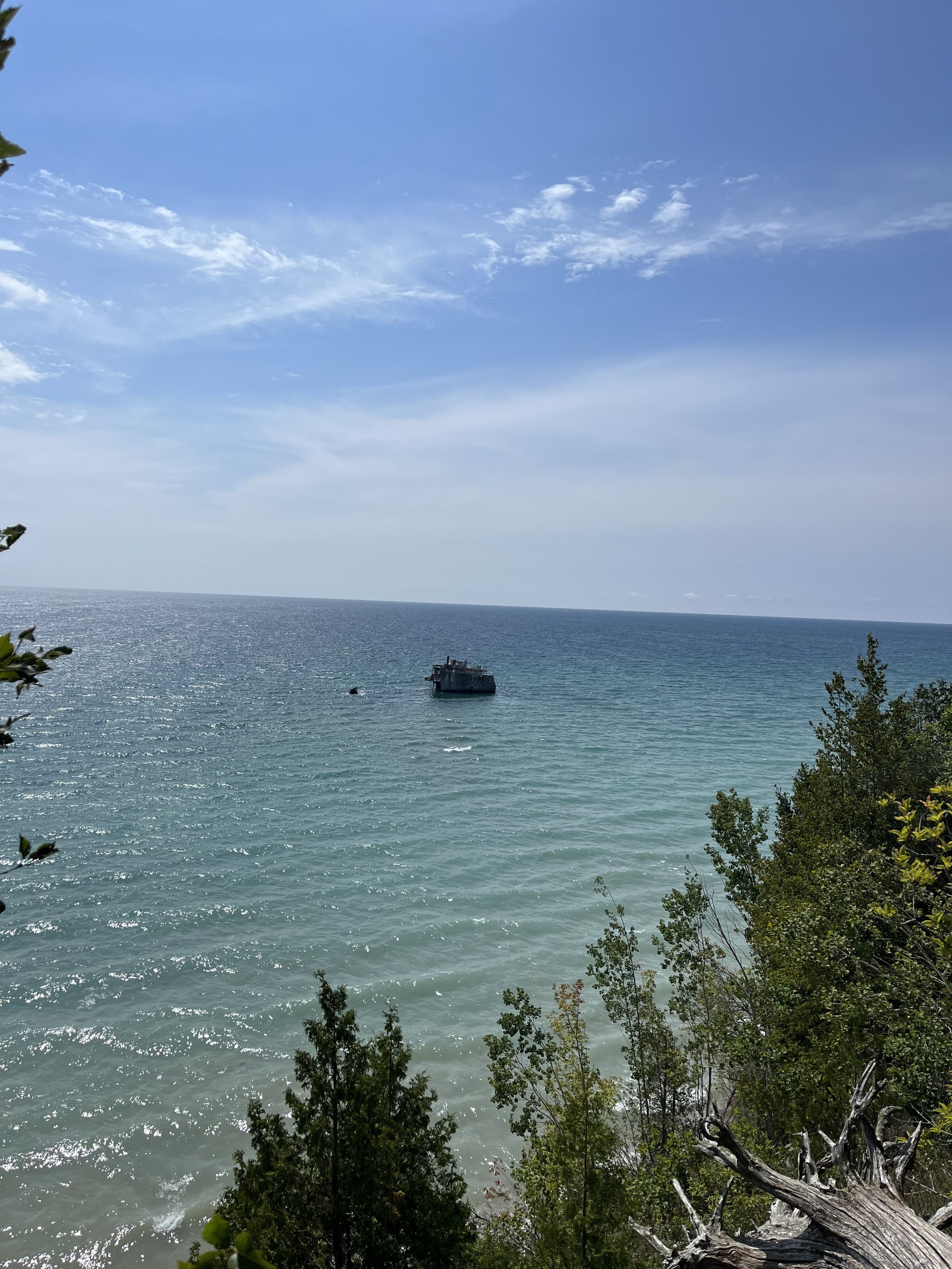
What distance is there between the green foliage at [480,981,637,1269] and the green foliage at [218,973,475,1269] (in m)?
1.26

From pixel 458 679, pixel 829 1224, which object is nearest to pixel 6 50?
pixel 829 1224

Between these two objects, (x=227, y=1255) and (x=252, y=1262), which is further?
(x=227, y=1255)

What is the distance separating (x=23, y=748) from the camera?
2290 inches

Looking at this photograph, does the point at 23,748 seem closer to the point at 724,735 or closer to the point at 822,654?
the point at 724,735

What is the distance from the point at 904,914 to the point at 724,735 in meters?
65.3

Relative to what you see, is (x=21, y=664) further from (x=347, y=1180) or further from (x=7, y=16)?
(x=347, y=1180)

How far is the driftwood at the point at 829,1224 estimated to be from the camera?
21.7 ft

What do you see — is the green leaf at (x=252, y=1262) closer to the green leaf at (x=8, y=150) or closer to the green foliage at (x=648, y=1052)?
the green leaf at (x=8, y=150)

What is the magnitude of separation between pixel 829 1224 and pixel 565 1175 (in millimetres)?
5652

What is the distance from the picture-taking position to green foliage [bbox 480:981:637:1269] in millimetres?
10875

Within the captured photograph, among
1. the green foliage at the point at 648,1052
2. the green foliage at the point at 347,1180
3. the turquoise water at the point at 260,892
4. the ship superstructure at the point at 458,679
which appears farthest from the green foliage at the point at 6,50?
the ship superstructure at the point at 458,679

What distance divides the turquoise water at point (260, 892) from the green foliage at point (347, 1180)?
8.61 m

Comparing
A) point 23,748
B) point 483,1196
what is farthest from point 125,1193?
point 23,748

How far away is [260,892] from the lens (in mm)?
34062
